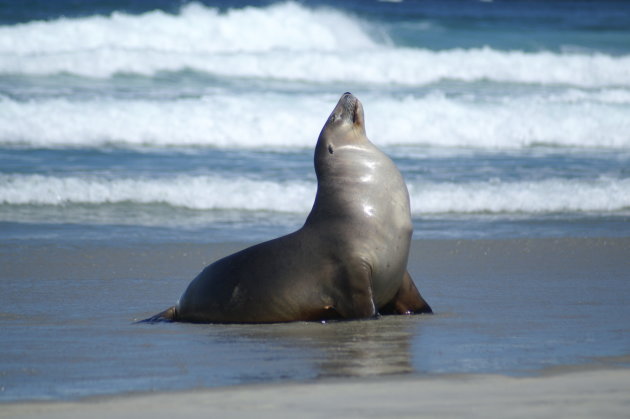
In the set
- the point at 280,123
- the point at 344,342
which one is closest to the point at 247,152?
the point at 280,123

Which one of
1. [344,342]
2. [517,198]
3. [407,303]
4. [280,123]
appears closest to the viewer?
[344,342]

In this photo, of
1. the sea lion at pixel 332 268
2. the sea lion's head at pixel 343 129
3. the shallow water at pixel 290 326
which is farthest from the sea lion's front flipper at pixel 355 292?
the sea lion's head at pixel 343 129

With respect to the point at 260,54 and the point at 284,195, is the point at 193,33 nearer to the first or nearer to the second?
the point at 260,54

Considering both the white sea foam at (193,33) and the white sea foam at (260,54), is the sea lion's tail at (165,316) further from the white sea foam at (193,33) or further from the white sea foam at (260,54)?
the white sea foam at (193,33)

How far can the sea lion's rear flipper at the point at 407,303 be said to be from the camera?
575cm

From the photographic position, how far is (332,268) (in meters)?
5.66

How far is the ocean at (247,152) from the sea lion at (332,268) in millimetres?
230

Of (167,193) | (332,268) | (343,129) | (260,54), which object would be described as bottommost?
(167,193)

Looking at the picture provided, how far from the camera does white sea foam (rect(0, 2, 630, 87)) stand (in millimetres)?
19219

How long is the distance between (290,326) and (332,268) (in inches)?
15.5

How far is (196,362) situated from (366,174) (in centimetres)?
191

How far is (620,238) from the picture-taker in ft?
27.8

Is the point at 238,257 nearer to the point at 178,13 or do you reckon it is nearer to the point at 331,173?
the point at 331,173

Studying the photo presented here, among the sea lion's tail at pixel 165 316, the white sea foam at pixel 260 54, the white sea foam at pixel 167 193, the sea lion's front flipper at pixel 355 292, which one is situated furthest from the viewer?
the white sea foam at pixel 260 54
